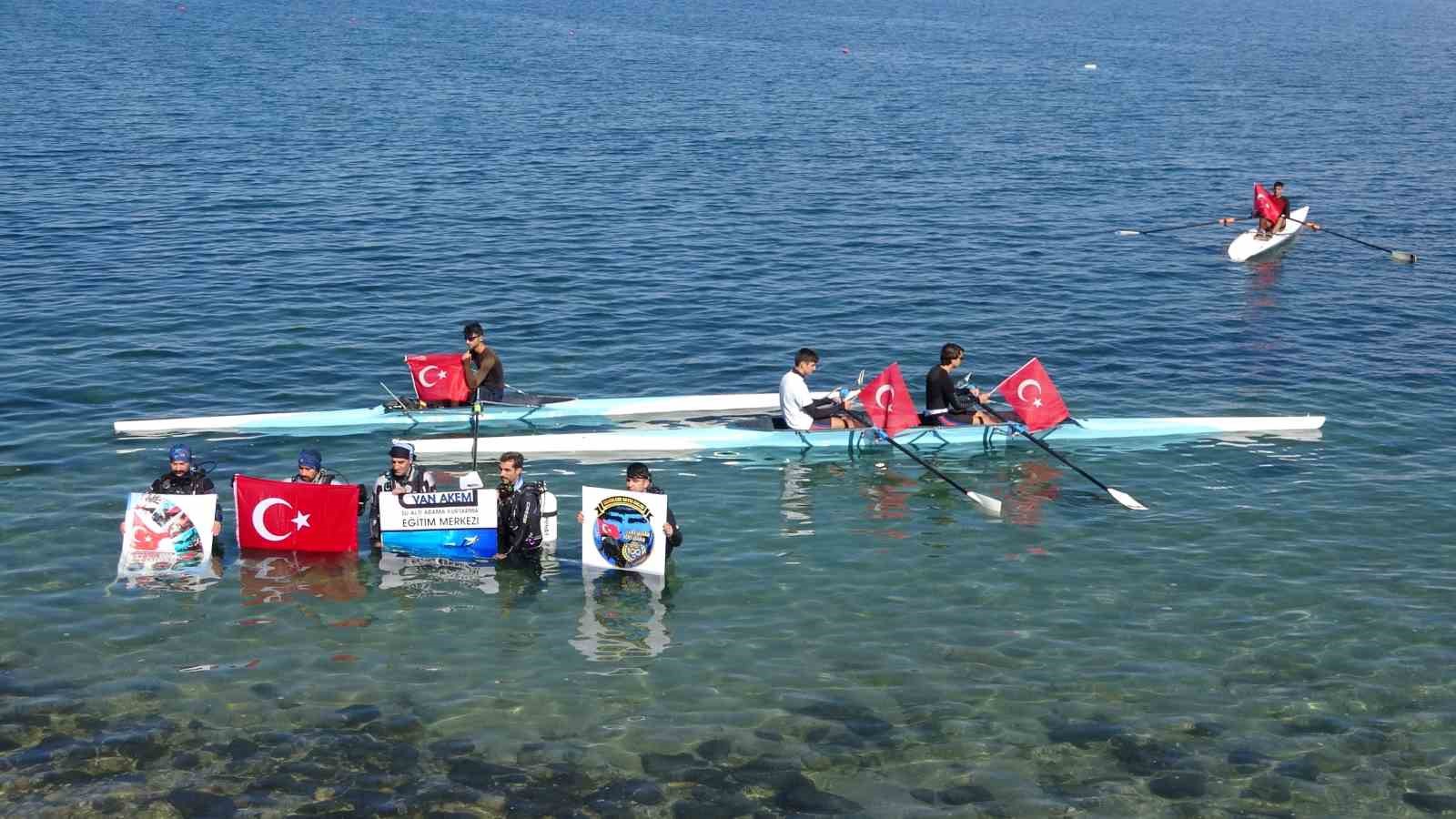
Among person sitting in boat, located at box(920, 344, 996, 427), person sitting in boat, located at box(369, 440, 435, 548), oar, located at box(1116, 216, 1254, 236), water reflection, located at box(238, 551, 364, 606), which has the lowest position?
water reflection, located at box(238, 551, 364, 606)

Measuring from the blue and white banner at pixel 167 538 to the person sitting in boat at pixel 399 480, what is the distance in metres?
2.08

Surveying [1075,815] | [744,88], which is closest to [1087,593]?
[1075,815]

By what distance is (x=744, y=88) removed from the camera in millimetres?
77438

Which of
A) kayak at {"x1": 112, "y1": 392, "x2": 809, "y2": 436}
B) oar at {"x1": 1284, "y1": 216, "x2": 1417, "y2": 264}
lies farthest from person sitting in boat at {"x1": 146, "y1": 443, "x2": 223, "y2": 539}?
oar at {"x1": 1284, "y1": 216, "x2": 1417, "y2": 264}

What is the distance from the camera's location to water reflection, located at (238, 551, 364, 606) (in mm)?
18875

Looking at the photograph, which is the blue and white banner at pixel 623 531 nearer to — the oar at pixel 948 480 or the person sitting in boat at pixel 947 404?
the oar at pixel 948 480

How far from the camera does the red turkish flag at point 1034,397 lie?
24938 millimetres

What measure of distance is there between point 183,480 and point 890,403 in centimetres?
1128

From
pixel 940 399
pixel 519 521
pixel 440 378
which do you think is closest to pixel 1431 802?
pixel 519 521

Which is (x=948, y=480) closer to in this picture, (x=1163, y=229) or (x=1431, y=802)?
(x=1431, y=802)

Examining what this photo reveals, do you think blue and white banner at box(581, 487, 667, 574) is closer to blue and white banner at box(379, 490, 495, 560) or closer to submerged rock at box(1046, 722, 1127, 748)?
blue and white banner at box(379, 490, 495, 560)

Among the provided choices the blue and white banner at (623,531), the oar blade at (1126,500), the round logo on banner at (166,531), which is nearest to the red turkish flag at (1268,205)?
the oar blade at (1126,500)

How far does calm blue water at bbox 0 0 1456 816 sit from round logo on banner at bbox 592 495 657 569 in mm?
417

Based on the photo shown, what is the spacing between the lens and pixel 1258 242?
41625mm
